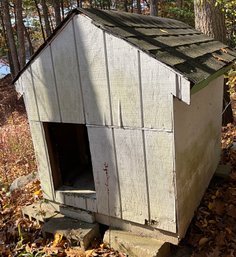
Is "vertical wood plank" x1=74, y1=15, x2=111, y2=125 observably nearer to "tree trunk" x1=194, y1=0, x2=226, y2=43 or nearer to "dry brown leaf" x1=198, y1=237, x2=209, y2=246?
"dry brown leaf" x1=198, y1=237, x2=209, y2=246

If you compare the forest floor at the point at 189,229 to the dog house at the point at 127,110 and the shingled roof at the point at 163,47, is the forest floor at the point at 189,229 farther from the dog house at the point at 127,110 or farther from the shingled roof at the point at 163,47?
the shingled roof at the point at 163,47

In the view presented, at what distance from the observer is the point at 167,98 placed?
2.83 m

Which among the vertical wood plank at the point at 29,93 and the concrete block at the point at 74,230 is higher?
the vertical wood plank at the point at 29,93

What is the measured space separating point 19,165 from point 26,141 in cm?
99

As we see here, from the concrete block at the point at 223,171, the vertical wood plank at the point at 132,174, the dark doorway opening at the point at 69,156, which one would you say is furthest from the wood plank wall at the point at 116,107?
the concrete block at the point at 223,171

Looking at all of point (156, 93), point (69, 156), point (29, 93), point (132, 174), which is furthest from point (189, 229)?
point (29, 93)

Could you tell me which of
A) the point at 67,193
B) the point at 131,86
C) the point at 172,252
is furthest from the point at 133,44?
the point at 172,252

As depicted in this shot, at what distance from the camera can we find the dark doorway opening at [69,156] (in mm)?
4078

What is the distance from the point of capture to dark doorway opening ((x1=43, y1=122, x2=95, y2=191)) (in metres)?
4.08

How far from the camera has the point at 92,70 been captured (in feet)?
10.4

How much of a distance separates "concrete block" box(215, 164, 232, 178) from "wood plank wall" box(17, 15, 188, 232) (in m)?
1.95

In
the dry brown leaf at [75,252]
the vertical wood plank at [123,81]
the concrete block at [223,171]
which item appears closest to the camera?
the vertical wood plank at [123,81]

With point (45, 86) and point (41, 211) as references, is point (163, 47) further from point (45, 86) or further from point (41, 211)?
point (41, 211)

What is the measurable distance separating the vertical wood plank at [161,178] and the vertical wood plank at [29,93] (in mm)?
1624
